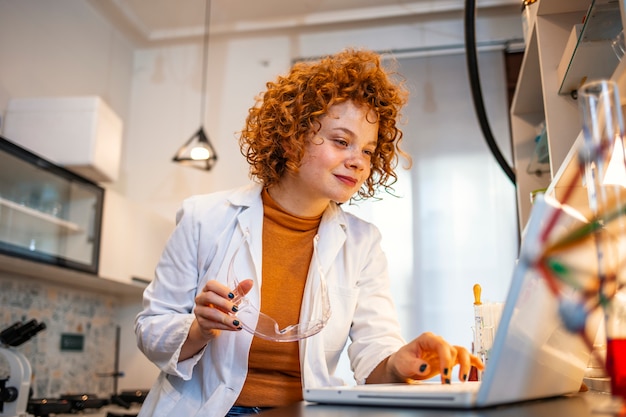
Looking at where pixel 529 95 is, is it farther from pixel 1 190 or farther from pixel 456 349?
pixel 1 190

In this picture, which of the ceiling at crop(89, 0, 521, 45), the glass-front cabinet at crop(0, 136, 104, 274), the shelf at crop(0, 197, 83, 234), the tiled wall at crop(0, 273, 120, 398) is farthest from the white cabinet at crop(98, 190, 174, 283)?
the ceiling at crop(89, 0, 521, 45)

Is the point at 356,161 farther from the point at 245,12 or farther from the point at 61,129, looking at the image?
the point at 245,12

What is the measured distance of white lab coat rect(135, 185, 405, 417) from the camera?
1.21 m

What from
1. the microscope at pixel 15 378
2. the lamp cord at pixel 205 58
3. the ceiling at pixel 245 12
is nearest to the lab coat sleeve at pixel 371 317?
the microscope at pixel 15 378

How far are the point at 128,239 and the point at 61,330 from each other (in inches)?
23.0

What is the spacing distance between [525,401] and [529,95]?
155cm

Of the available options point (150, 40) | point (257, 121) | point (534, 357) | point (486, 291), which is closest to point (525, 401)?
point (534, 357)

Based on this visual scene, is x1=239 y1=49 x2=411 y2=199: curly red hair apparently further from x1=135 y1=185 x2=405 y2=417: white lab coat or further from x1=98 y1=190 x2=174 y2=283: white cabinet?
x1=98 y1=190 x2=174 y2=283: white cabinet

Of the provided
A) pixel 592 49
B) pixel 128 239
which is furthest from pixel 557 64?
pixel 128 239

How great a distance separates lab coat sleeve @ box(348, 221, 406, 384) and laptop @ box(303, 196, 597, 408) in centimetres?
50

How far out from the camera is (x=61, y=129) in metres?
2.87

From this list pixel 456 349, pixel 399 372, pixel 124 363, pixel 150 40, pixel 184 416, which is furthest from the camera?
pixel 150 40

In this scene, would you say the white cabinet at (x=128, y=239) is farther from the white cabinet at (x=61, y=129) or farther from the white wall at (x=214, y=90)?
the white wall at (x=214, y=90)

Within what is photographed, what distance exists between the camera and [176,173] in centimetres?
389
